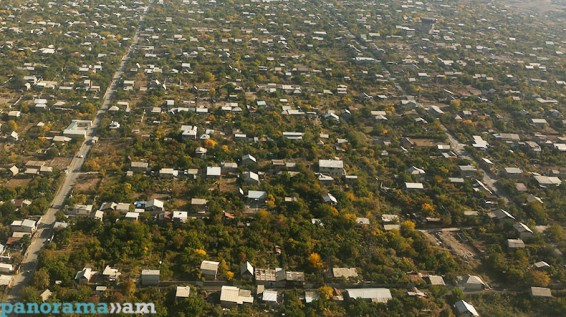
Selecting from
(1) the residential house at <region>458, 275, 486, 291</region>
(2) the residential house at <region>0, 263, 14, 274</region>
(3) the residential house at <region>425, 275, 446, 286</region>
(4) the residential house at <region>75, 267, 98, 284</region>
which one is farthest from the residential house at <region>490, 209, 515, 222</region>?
(2) the residential house at <region>0, 263, 14, 274</region>

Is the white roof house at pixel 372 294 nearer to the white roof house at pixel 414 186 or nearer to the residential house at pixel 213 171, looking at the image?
the white roof house at pixel 414 186

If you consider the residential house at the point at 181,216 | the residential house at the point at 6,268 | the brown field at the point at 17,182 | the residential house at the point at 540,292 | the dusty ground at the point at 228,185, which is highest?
the residential house at the point at 540,292

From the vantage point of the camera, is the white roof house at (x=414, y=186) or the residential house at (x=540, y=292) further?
the white roof house at (x=414, y=186)

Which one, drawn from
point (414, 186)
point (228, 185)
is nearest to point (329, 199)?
point (414, 186)

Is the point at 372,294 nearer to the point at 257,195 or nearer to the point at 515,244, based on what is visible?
the point at 257,195

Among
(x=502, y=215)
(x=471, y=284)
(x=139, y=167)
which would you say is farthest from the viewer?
(x=139, y=167)

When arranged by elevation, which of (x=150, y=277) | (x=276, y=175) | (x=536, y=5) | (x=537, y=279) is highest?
(x=536, y=5)

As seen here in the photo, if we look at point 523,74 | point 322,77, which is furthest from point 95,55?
point 523,74

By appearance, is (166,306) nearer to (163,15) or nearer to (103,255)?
(103,255)

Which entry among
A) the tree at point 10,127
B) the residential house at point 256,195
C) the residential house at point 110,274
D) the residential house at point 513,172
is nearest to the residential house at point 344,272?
the residential house at point 256,195
